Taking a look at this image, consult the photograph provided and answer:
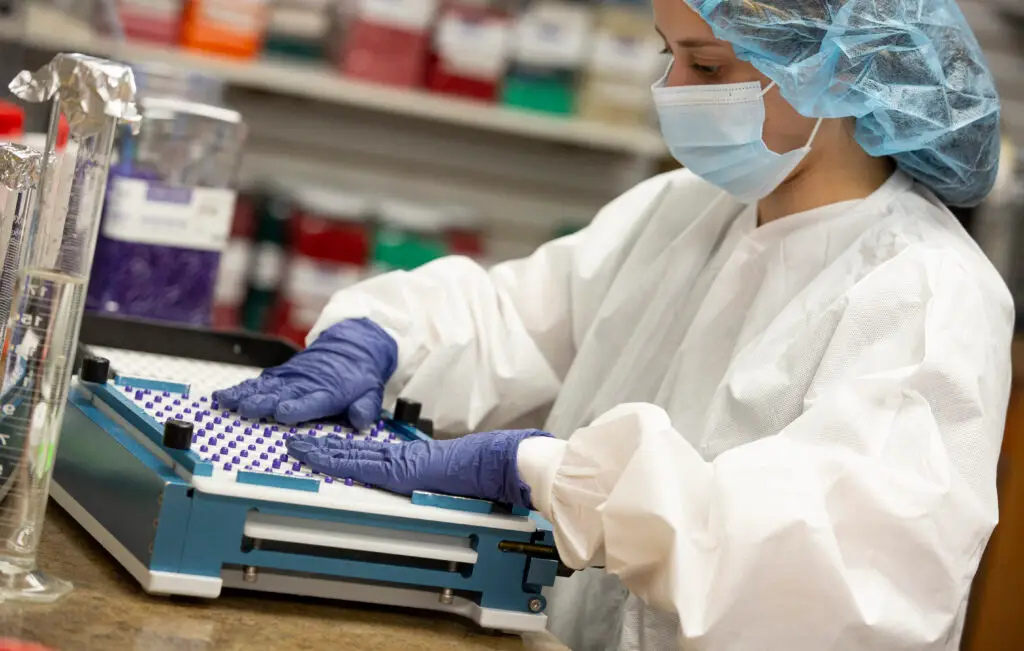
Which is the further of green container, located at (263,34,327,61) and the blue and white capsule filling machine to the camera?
green container, located at (263,34,327,61)

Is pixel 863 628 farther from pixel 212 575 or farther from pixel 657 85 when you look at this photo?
pixel 657 85

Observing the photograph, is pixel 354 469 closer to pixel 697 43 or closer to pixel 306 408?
pixel 306 408

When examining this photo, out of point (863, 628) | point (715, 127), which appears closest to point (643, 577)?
point (863, 628)

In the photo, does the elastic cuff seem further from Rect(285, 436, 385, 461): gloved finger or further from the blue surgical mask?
the blue surgical mask

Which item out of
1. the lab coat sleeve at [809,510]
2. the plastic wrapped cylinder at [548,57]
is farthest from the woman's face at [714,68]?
the plastic wrapped cylinder at [548,57]

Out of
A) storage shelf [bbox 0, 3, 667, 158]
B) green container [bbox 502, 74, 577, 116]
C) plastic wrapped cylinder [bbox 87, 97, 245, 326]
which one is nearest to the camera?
plastic wrapped cylinder [bbox 87, 97, 245, 326]

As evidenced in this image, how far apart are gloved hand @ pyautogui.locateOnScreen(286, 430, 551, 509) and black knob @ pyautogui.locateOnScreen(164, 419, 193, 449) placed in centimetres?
13

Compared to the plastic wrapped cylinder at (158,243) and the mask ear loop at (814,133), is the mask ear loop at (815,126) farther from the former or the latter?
the plastic wrapped cylinder at (158,243)

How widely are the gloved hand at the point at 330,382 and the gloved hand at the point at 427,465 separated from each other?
116 mm

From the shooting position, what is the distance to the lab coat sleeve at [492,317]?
1.73m

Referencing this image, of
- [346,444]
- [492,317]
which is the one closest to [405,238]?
[492,317]

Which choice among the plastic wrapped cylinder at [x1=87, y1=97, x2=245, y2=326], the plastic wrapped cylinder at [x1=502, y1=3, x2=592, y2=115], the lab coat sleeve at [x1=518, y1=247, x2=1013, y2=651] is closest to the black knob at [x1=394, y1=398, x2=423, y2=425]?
the lab coat sleeve at [x1=518, y1=247, x2=1013, y2=651]

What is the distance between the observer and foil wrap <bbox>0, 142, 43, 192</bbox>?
1052 millimetres

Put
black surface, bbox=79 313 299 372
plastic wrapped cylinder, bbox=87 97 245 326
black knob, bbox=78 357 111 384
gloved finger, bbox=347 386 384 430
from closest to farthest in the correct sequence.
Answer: black knob, bbox=78 357 111 384, gloved finger, bbox=347 386 384 430, black surface, bbox=79 313 299 372, plastic wrapped cylinder, bbox=87 97 245 326
